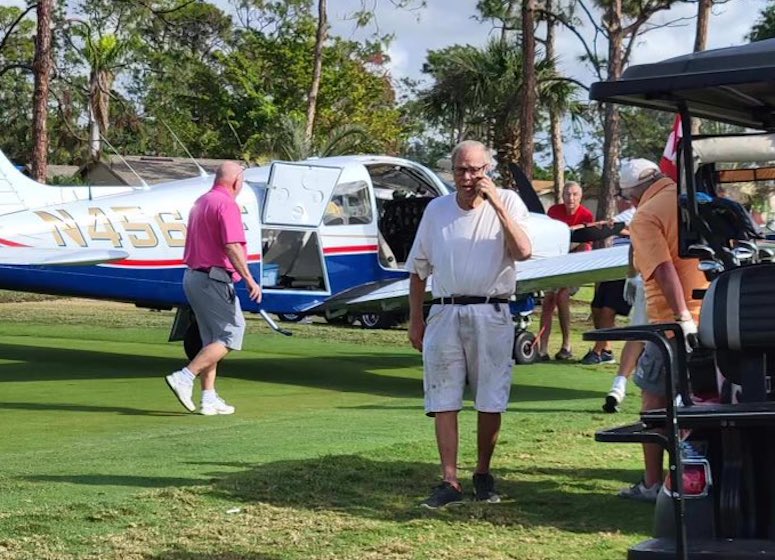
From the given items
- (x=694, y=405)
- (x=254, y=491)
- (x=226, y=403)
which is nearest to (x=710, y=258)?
(x=694, y=405)

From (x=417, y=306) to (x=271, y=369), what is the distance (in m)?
7.39

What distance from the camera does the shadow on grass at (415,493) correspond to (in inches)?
261

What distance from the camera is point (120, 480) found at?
24.2ft

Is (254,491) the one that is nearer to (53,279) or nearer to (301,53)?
(53,279)

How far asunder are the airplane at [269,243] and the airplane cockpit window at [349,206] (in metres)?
0.01

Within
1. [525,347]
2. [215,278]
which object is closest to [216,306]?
[215,278]

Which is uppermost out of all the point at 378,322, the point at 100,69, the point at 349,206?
the point at 100,69

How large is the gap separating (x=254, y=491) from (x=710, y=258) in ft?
10.1

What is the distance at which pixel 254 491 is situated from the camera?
23.2 ft

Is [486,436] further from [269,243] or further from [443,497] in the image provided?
[269,243]

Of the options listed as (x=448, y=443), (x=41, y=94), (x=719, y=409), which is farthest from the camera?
(x=41, y=94)

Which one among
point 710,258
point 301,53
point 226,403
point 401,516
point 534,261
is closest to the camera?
point 710,258

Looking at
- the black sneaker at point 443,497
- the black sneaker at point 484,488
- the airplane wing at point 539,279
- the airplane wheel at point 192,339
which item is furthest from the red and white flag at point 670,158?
the airplane wheel at point 192,339

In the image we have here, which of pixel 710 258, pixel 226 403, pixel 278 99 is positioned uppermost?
pixel 278 99
